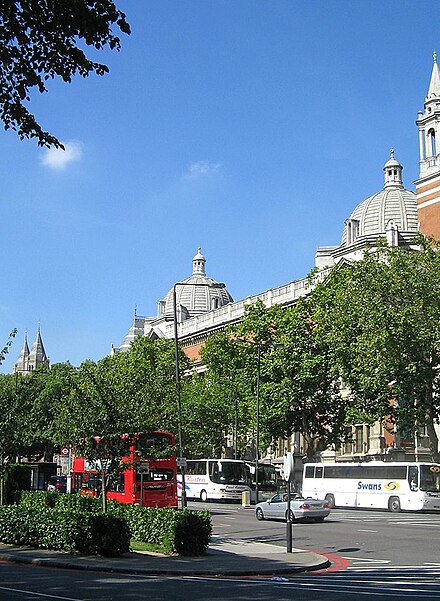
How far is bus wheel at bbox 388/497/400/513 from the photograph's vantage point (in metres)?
47.1

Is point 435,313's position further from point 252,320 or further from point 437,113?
point 437,113

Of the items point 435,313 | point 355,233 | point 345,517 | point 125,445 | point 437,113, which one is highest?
point 437,113

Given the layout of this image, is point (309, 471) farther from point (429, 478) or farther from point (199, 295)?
point (199, 295)

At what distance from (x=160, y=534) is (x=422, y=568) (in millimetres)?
6907

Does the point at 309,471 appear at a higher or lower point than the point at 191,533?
higher

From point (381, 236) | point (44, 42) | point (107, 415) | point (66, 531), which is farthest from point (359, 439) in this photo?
point (44, 42)

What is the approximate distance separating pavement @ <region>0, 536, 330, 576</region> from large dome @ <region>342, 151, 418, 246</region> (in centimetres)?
5632

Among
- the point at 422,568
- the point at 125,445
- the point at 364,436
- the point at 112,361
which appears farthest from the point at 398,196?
the point at 422,568

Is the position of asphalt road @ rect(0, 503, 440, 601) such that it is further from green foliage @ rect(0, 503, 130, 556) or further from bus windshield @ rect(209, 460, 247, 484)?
bus windshield @ rect(209, 460, 247, 484)

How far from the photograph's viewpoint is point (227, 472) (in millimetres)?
57938

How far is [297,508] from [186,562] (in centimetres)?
1635

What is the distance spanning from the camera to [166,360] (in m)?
83.8

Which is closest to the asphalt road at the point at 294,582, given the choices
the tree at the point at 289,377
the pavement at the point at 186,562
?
the pavement at the point at 186,562

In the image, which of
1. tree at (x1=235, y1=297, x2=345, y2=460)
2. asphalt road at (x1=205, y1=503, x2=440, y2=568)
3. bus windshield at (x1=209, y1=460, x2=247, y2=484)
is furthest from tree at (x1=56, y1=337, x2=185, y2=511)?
tree at (x1=235, y1=297, x2=345, y2=460)
